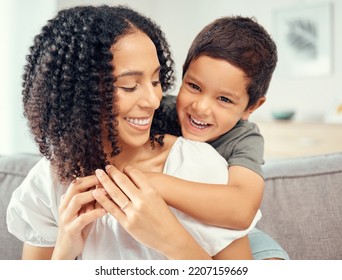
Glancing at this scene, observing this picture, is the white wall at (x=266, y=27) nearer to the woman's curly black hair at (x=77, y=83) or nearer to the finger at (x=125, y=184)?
the woman's curly black hair at (x=77, y=83)

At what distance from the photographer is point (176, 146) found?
0.96 meters

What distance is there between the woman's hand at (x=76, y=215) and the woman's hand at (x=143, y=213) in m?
0.03

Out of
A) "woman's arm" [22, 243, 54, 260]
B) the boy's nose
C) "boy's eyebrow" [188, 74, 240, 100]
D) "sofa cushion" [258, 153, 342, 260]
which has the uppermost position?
"boy's eyebrow" [188, 74, 240, 100]

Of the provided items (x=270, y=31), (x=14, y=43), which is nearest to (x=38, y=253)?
(x=14, y=43)

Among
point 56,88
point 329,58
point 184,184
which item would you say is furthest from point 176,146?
point 329,58

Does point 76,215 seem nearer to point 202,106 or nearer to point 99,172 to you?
point 99,172

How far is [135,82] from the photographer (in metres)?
0.82

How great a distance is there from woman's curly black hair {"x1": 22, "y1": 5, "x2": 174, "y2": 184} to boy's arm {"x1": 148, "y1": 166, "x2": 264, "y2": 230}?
131mm

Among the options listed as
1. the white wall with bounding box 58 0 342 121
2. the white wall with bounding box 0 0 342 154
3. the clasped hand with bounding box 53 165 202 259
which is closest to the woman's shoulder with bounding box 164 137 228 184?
the clasped hand with bounding box 53 165 202 259

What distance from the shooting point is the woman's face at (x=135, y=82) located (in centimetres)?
81

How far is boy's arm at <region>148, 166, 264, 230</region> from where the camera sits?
827 millimetres

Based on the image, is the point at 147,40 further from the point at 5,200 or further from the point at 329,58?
the point at 329,58

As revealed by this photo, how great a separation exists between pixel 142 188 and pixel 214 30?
1.55 ft

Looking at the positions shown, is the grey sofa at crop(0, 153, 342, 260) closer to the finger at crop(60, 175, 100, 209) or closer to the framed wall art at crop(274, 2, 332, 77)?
the finger at crop(60, 175, 100, 209)
